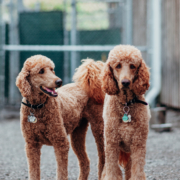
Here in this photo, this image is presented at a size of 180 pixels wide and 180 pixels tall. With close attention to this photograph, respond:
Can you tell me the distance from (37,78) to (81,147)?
1.30m

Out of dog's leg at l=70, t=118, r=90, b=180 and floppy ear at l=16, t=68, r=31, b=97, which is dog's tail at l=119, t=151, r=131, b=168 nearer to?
dog's leg at l=70, t=118, r=90, b=180

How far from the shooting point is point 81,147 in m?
4.38

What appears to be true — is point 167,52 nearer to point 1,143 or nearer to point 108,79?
point 1,143

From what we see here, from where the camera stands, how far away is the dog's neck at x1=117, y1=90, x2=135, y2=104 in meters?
3.27

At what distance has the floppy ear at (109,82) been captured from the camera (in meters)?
3.17

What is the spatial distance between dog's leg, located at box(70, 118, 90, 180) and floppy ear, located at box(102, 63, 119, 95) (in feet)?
4.05

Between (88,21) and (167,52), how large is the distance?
3286mm

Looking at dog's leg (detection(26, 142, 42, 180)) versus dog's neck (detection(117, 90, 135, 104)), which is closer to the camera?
dog's neck (detection(117, 90, 135, 104))

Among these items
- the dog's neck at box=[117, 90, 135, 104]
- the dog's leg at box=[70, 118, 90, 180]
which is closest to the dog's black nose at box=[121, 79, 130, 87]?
the dog's neck at box=[117, 90, 135, 104]

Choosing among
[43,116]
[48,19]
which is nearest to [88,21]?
[48,19]

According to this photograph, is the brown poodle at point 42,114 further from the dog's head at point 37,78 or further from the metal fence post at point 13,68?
the metal fence post at point 13,68

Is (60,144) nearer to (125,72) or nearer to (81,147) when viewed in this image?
(81,147)

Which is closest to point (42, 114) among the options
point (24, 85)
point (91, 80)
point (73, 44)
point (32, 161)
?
point (24, 85)

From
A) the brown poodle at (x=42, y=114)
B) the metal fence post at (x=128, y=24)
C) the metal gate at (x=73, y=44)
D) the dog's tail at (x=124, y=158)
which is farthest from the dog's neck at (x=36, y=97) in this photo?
the metal fence post at (x=128, y=24)
